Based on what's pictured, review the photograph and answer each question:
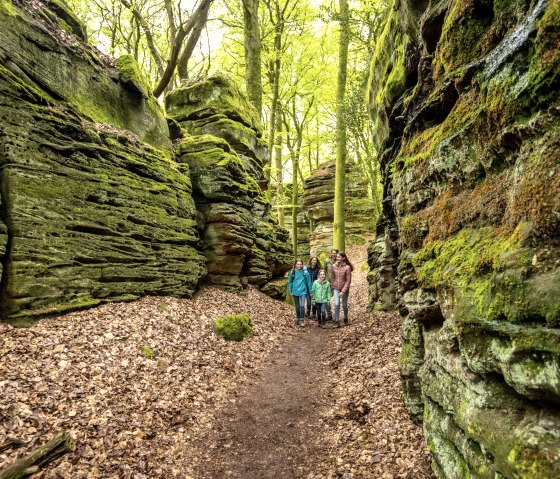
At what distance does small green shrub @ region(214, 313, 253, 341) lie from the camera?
9117 millimetres

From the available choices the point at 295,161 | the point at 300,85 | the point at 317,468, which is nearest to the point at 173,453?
the point at 317,468

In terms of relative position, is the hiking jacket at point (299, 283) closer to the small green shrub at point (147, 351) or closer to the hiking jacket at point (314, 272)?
the hiking jacket at point (314, 272)

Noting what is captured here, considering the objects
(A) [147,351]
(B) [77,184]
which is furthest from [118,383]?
(B) [77,184]

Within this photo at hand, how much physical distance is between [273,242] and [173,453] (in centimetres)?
1210

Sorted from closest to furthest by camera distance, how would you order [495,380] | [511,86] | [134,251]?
1. [495,380]
2. [511,86]
3. [134,251]

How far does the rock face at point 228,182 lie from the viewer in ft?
42.5

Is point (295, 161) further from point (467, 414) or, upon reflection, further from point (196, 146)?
point (467, 414)

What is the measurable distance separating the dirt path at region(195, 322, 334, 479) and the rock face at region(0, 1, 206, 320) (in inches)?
170

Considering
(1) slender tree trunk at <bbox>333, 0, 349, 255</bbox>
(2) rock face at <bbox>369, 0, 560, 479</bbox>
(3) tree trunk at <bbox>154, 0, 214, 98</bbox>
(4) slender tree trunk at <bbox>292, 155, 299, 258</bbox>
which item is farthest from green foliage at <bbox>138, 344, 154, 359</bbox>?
(4) slender tree trunk at <bbox>292, 155, 299, 258</bbox>

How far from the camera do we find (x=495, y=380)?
297cm

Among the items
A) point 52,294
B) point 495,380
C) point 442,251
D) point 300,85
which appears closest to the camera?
point 495,380

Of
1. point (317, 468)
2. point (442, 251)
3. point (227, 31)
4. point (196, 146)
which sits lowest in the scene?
point (317, 468)

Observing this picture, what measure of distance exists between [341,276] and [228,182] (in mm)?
5826

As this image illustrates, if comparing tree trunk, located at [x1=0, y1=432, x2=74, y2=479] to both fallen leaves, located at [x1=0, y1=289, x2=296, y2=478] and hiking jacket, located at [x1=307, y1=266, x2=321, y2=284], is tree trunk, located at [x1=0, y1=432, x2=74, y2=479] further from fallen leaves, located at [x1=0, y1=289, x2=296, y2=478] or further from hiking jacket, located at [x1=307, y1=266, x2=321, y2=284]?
hiking jacket, located at [x1=307, y1=266, x2=321, y2=284]
